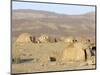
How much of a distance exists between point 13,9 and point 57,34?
1.86 feet

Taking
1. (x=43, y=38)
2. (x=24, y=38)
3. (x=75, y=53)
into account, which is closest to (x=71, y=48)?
(x=75, y=53)

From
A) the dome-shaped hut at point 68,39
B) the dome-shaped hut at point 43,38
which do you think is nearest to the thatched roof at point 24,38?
the dome-shaped hut at point 43,38

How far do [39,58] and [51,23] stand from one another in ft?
1.36

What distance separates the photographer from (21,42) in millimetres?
2365

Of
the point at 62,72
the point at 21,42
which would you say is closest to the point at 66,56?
the point at 62,72

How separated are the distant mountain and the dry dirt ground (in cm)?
14

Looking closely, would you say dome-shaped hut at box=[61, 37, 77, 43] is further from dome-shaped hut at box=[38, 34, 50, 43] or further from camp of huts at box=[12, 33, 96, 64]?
dome-shaped hut at box=[38, 34, 50, 43]

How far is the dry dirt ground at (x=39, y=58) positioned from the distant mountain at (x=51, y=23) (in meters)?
0.14

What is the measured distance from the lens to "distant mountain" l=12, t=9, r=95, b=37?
2.37 metres

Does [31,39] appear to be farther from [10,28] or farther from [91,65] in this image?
[91,65]

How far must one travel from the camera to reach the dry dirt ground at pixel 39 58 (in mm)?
2351

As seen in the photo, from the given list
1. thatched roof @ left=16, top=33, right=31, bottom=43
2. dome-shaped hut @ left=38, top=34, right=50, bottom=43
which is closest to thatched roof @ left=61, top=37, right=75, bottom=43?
dome-shaped hut @ left=38, top=34, right=50, bottom=43

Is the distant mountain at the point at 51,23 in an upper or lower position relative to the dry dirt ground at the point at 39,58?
upper

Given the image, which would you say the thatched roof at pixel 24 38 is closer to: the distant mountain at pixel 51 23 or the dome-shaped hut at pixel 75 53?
the distant mountain at pixel 51 23
